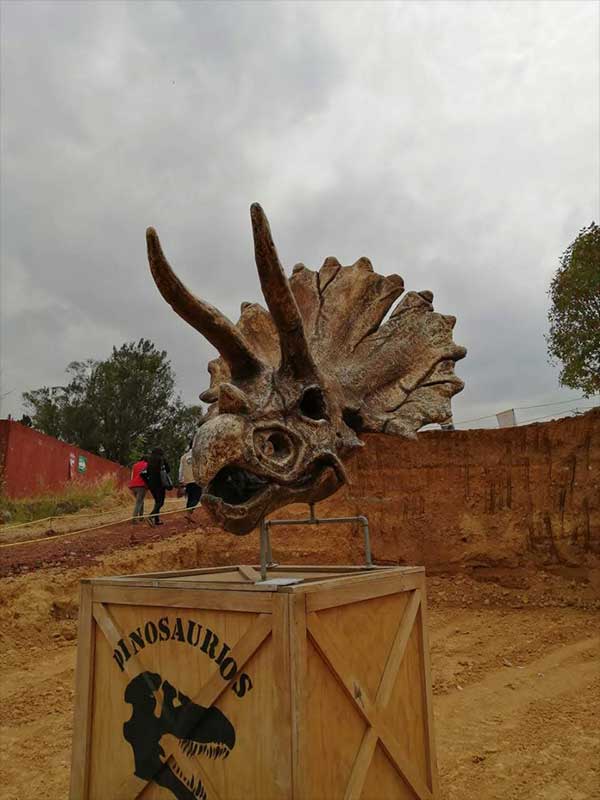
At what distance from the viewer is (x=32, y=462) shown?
15281 millimetres

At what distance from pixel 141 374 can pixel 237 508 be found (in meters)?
25.4

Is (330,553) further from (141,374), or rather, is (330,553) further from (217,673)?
(141,374)

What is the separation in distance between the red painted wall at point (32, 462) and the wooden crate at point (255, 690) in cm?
1191

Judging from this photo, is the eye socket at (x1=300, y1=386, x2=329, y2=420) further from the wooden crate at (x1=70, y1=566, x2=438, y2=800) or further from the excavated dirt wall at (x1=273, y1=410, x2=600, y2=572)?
the excavated dirt wall at (x1=273, y1=410, x2=600, y2=572)

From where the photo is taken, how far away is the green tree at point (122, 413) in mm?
26172

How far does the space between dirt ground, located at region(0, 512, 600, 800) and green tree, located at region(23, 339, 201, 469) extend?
58.9ft

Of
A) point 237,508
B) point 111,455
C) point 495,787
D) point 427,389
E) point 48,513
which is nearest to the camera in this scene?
point 237,508

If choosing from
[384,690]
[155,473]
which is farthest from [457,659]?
[155,473]

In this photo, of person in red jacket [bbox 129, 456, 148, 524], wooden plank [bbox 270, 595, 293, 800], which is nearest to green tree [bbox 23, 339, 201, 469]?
person in red jacket [bbox 129, 456, 148, 524]

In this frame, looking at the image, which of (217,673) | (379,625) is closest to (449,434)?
(379,625)

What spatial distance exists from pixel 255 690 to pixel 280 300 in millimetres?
1524

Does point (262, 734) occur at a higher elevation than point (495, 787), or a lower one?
higher

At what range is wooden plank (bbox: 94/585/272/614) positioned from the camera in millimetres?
2318

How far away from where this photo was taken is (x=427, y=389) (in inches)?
136
